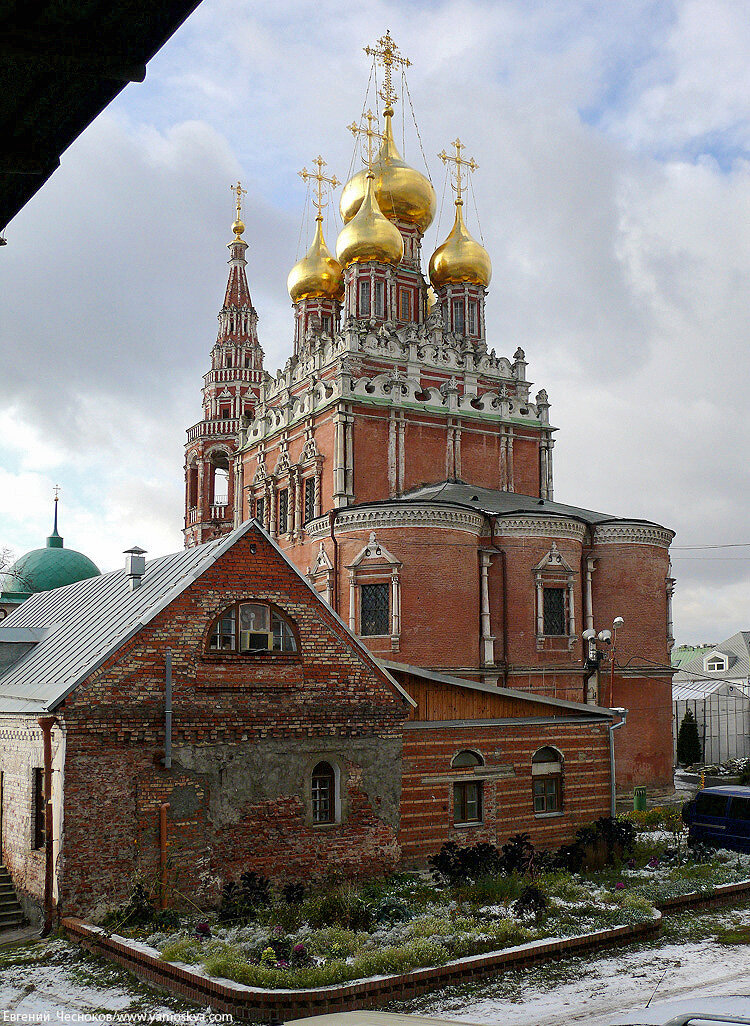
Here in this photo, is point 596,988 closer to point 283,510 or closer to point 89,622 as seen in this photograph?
point 89,622

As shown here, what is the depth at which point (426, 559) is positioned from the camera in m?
26.6

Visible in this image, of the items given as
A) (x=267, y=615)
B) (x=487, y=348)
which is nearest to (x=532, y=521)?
(x=487, y=348)

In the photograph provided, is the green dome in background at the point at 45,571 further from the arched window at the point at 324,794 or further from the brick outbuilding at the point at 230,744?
the arched window at the point at 324,794

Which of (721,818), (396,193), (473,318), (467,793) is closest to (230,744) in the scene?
(467,793)

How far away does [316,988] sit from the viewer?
10953 millimetres

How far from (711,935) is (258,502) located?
27426 millimetres

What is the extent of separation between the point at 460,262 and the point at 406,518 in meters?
17.4

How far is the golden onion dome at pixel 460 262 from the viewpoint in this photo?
4038 centimetres

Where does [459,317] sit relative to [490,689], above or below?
above

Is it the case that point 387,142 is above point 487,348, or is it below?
above

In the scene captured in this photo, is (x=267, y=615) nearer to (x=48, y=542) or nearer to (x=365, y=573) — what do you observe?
(x=365, y=573)

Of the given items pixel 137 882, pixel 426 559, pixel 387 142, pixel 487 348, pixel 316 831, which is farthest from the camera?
pixel 387 142

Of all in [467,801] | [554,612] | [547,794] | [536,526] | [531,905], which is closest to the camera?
[531,905]

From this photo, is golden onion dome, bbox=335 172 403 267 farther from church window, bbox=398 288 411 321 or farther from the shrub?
the shrub
